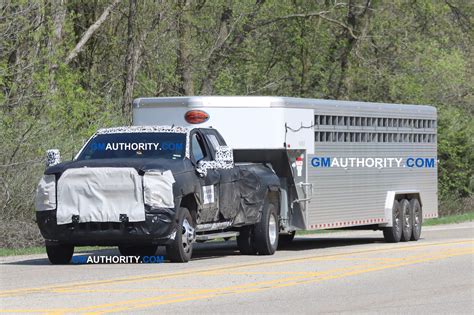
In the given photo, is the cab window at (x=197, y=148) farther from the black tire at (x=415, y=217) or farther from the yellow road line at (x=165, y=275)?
the black tire at (x=415, y=217)

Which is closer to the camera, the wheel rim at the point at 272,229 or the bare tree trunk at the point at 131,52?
the wheel rim at the point at 272,229

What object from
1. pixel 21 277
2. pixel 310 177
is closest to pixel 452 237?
pixel 310 177

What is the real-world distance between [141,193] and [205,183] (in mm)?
1561

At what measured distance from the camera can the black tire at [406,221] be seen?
26812 millimetres

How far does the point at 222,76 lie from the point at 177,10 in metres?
4.73

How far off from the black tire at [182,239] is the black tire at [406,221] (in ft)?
28.5

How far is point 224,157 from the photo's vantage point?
2036cm

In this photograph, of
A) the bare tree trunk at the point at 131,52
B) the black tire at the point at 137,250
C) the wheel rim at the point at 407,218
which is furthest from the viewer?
the bare tree trunk at the point at 131,52

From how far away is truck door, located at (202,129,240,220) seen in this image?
20.2 metres

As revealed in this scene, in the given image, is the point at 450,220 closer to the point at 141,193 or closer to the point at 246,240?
the point at 246,240

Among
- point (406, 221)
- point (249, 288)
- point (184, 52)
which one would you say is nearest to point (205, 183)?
point (249, 288)

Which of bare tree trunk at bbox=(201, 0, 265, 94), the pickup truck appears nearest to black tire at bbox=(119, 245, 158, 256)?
the pickup truck

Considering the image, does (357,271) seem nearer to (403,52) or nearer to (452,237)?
(452,237)

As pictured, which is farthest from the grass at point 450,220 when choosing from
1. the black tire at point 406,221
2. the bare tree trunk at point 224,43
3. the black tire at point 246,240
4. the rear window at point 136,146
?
the rear window at point 136,146
